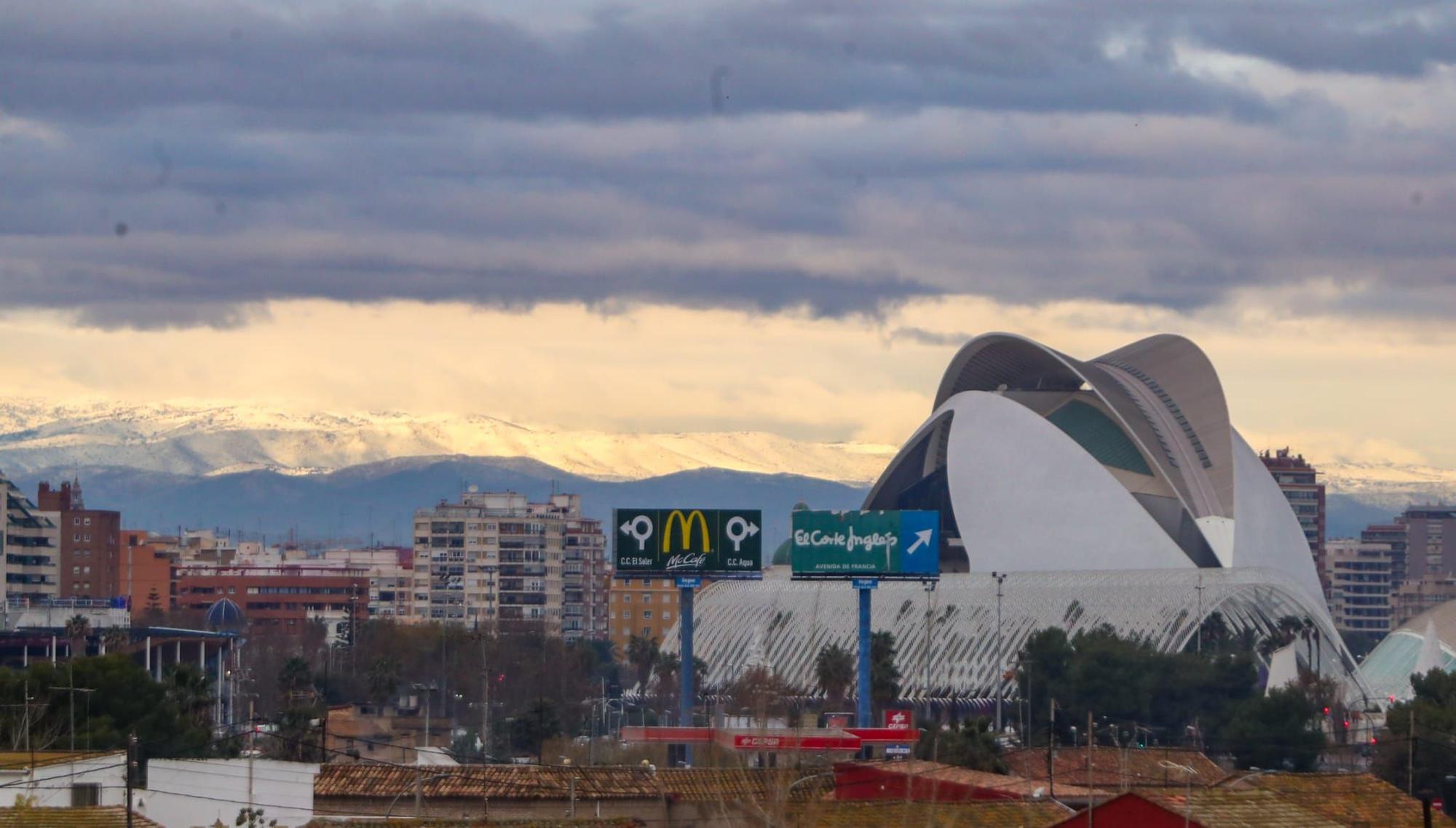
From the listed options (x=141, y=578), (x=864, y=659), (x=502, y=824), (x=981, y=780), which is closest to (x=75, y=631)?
(x=864, y=659)

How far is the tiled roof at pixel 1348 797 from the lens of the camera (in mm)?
40969

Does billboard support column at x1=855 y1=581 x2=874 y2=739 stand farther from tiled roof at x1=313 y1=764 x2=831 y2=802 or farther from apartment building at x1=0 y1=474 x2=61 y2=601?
apartment building at x1=0 y1=474 x2=61 y2=601

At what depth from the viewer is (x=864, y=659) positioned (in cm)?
8431

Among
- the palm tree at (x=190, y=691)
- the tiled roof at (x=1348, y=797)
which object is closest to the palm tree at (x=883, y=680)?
the palm tree at (x=190, y=691)

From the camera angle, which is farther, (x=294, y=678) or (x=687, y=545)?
(x=294, y=678)

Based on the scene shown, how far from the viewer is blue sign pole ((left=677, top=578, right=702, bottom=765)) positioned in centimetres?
8094

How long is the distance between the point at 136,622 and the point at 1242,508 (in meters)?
72.6

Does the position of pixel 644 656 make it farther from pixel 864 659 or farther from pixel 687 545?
pixel 864 659

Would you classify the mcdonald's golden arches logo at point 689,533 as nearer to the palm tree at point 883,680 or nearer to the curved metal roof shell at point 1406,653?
the palm tree at point 883,680

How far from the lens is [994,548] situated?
141625 millimetres

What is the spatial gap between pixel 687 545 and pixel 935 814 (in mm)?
46358

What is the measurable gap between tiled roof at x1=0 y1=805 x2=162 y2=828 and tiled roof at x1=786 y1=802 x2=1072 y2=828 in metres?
10.7

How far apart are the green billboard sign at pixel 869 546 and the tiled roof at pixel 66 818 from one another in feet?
156

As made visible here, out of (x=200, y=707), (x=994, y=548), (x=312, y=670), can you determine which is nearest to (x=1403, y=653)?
(x=994, y=548)
